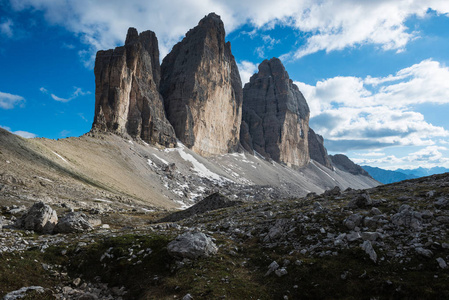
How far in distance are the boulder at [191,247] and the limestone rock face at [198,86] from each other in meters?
148

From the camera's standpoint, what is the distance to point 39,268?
1412 cm

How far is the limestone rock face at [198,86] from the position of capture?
548ft

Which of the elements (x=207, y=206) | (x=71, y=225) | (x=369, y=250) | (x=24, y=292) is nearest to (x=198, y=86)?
(x=207, y=206)

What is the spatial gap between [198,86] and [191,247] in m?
168

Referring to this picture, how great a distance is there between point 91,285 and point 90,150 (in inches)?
3455

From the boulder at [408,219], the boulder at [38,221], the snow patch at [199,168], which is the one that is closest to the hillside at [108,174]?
the snow patch at [199,168]

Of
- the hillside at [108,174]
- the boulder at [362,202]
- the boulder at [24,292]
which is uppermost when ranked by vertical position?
the hillside at [108,174]

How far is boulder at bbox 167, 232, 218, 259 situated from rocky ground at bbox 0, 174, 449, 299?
2.2 inches

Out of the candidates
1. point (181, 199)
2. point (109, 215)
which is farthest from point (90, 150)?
point (109, 215)

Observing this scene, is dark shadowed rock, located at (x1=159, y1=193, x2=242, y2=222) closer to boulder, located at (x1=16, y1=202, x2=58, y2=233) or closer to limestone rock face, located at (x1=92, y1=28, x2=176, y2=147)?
boulder, located at (x1=16, y1=202, x2=58, y2=233)

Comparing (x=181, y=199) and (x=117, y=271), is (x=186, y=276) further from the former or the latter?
(x=181, y=199)

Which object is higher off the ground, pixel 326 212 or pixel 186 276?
pixel 326 212

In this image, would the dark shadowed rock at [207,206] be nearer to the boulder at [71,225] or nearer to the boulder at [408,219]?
the boulder at [71,225]

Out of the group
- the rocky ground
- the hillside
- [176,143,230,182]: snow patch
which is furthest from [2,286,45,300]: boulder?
[176,143,230,182]: snow patch
